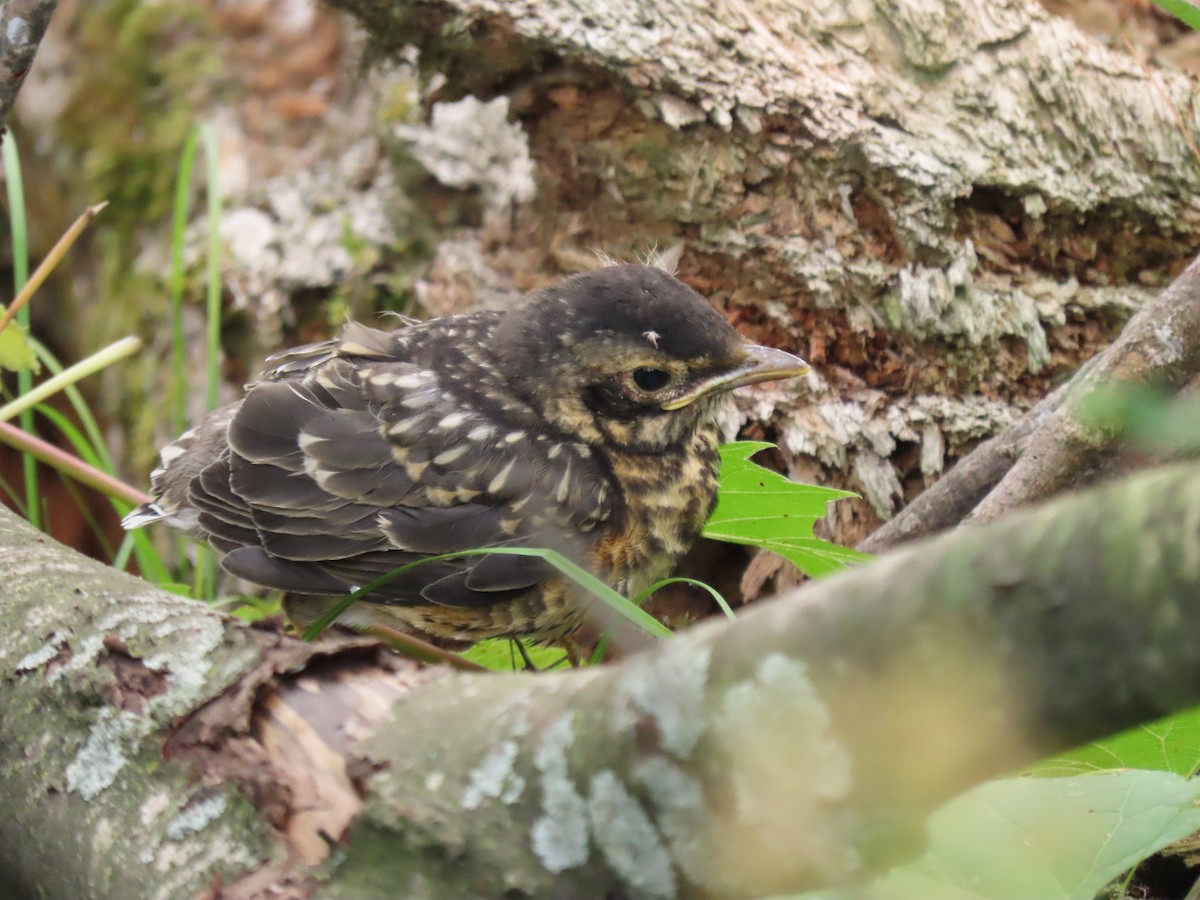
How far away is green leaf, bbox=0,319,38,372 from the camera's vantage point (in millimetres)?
2357

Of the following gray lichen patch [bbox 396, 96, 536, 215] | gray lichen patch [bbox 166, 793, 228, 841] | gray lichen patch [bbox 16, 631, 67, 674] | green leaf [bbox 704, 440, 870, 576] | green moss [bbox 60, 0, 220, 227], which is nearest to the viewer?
gray lichen patch [bbox 166, 793, 228, 841]

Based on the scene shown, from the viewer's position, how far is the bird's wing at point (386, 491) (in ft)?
6.74

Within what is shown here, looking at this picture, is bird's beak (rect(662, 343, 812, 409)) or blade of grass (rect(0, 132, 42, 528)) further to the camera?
blade of grass (rect(0, 132, 42, 528))

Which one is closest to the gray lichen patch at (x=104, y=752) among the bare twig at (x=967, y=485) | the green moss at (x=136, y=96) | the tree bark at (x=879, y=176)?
the bare twig at (x=967, y=485)

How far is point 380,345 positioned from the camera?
2346 mm

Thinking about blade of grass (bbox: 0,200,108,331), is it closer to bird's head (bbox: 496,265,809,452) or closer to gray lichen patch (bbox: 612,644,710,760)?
bird's head (bbox: 496,265,809,452)

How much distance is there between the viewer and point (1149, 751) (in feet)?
5.18

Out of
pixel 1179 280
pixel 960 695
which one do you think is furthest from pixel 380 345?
pixel 960 695

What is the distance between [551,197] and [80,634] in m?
1.87

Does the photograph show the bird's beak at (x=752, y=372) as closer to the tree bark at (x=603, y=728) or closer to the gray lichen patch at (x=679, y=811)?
the tree bark at (x=603, y=728)

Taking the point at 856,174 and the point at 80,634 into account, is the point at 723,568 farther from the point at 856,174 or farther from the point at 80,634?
the point at 80,634

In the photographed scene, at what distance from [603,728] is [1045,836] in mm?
478

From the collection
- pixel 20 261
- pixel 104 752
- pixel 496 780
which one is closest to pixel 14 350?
pixel 20 261

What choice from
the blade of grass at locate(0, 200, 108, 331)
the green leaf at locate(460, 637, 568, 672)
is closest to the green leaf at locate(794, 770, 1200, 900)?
the green leaf at locate(460, 637, 568, 672)
